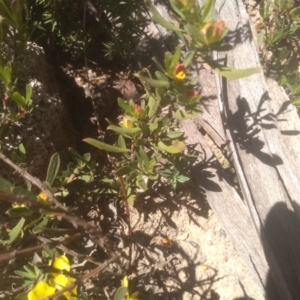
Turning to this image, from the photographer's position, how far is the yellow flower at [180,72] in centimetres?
142

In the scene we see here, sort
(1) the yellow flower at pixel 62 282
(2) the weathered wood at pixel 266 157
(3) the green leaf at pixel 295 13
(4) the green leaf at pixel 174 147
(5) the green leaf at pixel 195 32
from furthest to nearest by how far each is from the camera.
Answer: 1. (3) the green leaf at pixel 295 13
2. (2) the weathered wood at pixel 266 157
3. (4) the green leaf at pixel 174 147
4. (1) the yellow flower at pixel 62 282
5. (5) the green leaf at pixel 195 32

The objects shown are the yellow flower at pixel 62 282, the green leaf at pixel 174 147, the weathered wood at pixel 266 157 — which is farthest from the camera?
the weathered wood at pixel 266 157

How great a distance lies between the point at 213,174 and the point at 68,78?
105cm

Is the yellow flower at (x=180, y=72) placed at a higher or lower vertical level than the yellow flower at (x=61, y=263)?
higher

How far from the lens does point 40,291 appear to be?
1.27 metres

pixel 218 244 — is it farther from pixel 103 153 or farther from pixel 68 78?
pixel 68 78

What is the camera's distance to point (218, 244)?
217 cm

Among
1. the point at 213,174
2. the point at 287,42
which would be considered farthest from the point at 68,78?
the point at 287,42

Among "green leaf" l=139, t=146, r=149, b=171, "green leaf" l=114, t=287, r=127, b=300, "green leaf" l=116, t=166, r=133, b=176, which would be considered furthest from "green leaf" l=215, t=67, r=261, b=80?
"green leaf" l=114, t=287, r=127, b=300

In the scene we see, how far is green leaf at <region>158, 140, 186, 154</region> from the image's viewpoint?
160cm

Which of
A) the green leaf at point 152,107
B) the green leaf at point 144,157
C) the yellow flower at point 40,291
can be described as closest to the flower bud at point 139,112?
the green leaf at point 152,107

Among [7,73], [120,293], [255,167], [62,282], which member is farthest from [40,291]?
[255,167]

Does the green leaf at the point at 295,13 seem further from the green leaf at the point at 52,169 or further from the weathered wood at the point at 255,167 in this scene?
the green leaf at the point at 52,169

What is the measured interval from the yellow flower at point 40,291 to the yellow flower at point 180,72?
89cm
